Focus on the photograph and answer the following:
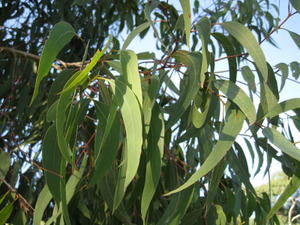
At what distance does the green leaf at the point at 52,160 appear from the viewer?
2.81ft

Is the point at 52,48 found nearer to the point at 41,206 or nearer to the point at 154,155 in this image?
the point at 154,155

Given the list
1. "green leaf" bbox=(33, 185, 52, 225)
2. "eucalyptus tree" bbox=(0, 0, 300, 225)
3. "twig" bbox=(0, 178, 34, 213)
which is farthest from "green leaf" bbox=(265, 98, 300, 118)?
"twig" bbox=(0, 178, 34, 213)

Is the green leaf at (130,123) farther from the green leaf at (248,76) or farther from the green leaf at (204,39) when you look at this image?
the green leaf at (248,76)

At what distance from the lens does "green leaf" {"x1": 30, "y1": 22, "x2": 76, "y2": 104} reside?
761 mm

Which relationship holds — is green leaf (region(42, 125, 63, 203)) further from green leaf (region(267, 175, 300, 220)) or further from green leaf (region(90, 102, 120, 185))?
green leaf (region(267, 175, 300, 220))

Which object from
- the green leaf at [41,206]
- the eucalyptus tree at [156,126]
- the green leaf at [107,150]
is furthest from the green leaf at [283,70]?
the green leaf at [41,206]

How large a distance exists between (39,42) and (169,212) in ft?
4.46

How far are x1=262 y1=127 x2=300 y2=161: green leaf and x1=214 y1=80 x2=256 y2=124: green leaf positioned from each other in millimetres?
31

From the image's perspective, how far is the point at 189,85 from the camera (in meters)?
0.85

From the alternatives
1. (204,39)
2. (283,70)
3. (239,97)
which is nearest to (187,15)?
(204,39)

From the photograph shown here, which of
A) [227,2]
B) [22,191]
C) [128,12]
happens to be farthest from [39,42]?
[227,2]

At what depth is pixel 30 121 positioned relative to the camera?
1.97 metres

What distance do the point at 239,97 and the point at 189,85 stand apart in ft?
0.28

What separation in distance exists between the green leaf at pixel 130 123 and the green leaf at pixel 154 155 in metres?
0.10
